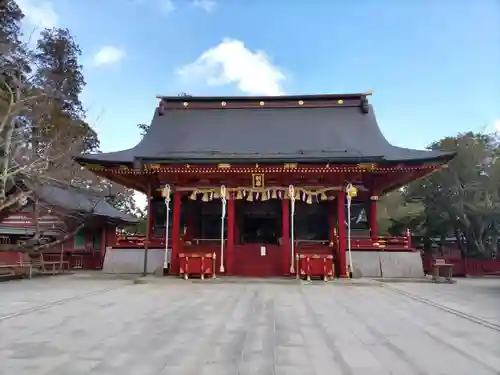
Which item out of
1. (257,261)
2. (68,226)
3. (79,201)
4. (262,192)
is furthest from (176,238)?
(79,201)

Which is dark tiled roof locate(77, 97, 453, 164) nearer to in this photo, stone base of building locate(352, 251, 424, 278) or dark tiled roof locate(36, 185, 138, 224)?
stone base of building locate(352, 251, 424, 278)

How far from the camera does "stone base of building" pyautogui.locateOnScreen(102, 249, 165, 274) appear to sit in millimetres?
16094

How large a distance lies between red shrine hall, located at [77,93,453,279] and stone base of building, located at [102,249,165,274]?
0.09 metres

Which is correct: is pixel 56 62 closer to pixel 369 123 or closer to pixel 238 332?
pixel 369 123

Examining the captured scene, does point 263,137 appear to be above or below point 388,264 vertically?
above

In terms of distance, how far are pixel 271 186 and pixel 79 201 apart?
14677mm

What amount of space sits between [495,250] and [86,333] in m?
22.8

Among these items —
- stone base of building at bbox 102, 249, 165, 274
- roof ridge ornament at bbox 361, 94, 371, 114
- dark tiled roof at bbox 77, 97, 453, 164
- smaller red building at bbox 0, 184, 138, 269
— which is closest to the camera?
dark tiled roof at bbox 77, 97, 453, 164

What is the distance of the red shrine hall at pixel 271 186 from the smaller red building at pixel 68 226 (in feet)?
16.9

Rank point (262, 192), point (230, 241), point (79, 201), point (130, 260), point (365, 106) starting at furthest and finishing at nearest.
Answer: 1. point (79, 201)
2. point (365, 106)
3. point (130, 260)
4. point (262, 192)
5. point (230, 241)

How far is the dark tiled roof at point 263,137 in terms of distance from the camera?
15674mm

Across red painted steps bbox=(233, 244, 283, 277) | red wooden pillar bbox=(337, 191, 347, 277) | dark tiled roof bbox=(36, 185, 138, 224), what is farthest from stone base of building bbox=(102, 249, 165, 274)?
red wooden pillar bbox=(337, 191, 347, 277)

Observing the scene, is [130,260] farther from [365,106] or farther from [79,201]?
[365,106]

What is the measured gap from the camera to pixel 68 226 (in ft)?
70.9
